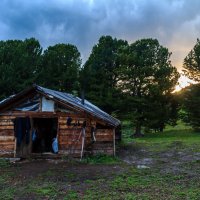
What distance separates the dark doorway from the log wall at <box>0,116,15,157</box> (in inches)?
102

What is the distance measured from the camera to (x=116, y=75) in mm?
38438

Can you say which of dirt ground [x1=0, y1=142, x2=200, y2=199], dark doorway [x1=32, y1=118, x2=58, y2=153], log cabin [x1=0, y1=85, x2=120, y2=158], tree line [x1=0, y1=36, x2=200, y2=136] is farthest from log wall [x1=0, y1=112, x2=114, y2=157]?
tree line [x1=0, y1=36, x2=200, y2=136]

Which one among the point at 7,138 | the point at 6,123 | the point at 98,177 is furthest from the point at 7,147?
the point at 98,177

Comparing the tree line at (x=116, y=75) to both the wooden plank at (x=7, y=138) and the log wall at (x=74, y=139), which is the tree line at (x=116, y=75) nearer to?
the log wall at (x=74, y=139)

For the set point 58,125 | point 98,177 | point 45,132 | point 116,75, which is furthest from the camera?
point 116,75

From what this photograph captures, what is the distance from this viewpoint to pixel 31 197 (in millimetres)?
10734

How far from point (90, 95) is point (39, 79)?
578cm

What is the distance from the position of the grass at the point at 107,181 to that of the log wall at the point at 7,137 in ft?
3.06

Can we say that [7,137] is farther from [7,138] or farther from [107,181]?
[107,181]

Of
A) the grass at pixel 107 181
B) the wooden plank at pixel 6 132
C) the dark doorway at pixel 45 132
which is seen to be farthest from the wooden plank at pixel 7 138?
the dark doorway at pixel 45 132

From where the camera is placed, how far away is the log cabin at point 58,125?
18.5 meters

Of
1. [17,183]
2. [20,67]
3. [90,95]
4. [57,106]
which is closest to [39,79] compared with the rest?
[20,67]

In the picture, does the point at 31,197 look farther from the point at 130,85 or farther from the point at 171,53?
the point at 171,53

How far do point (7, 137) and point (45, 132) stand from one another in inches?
172
